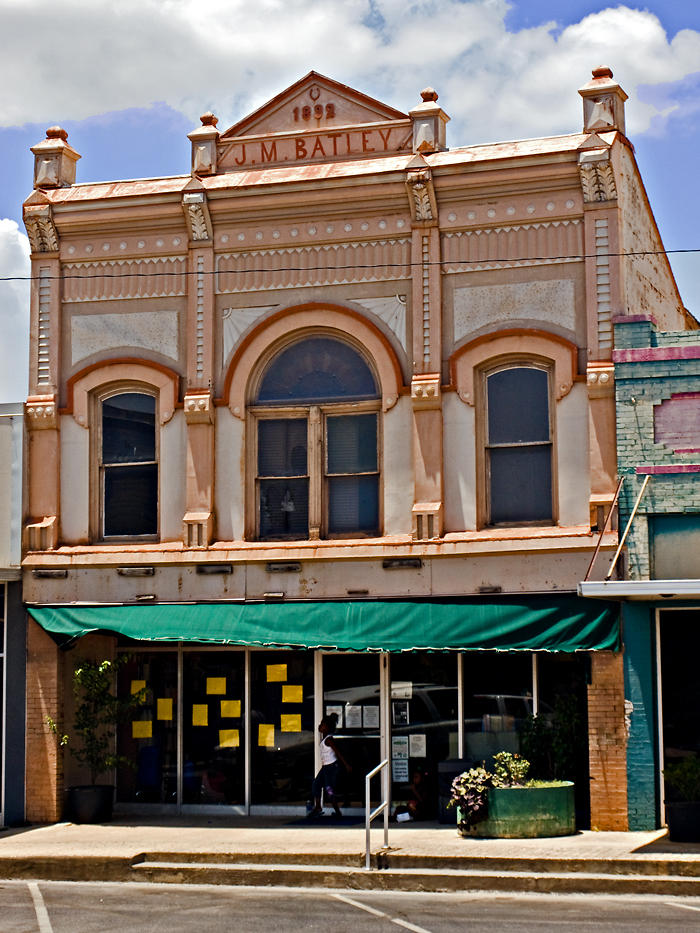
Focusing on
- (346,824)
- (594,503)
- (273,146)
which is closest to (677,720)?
(594,503)

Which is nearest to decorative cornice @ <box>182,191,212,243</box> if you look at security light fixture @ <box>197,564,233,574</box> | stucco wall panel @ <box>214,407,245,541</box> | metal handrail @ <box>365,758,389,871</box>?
A: stucco wall panel @ <box>214,407,245,541</box>

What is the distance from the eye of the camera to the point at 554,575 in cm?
1808

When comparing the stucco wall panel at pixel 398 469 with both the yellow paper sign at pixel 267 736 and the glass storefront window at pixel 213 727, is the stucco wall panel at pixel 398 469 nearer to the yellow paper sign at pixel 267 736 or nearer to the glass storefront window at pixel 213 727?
the glass storefront window at pixel 213 727

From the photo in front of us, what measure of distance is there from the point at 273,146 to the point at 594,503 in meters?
6.92

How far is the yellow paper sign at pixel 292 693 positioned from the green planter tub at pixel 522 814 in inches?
144

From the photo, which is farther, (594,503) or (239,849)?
(594,503)

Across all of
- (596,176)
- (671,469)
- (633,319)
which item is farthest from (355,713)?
(596,176)

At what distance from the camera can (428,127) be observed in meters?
19.6

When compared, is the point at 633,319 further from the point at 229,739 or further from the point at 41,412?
the point at 41,412

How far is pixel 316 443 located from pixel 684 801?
22.0 ft

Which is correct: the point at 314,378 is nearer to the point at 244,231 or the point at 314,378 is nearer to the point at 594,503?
the point at 244,231

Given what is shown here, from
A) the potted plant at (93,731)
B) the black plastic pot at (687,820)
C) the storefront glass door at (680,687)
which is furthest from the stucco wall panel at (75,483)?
the black plastic pot at (687,820)

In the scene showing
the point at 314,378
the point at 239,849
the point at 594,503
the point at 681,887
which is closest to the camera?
the point at 681,887

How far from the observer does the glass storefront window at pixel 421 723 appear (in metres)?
19.0
